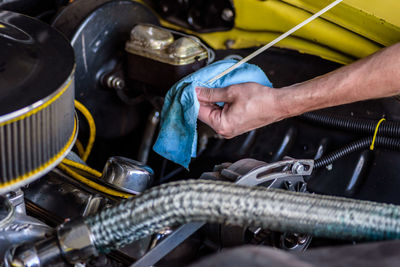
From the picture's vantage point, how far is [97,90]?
4.62 feet

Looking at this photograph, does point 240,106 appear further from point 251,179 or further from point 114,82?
→ point 114,82

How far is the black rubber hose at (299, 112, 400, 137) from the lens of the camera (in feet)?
4.00

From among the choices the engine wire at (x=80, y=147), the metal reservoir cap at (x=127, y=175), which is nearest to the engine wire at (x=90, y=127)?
the engine wire at (x=80, y=147)

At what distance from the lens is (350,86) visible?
1126 millimetres

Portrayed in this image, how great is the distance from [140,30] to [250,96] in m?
0.35

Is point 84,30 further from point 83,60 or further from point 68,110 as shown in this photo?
point 68,110

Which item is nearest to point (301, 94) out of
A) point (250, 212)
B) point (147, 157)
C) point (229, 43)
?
point (229, 43)

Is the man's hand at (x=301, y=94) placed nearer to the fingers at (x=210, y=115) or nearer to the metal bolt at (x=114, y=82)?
the fingers at (x=210, y=115)

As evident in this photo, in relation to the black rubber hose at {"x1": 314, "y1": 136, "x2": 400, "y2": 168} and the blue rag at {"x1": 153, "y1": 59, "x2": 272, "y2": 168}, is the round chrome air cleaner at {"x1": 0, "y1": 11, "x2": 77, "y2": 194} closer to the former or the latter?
the blue rag at {"x1": 153, "y1": 59, "x2": 272, "y2": 168}

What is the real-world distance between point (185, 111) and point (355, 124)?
0.41 m

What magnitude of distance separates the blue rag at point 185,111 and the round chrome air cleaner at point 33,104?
303 mm

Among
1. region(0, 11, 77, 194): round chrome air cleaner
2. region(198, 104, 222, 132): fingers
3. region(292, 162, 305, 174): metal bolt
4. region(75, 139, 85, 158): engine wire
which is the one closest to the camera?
region(0, 11, 77, 194): round chrome air cleaner

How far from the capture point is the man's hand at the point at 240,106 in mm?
1145

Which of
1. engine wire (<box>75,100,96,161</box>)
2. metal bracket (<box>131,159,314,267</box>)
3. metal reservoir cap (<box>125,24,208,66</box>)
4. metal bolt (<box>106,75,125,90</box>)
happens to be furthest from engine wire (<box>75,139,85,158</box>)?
metal bracket (<box>131,159,314,267</box>)
